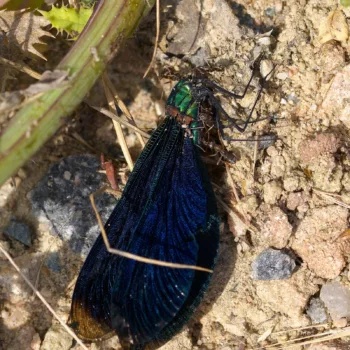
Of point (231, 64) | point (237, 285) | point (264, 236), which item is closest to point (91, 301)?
point (237, 285)

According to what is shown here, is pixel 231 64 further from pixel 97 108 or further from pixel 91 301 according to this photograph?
pixel 91 301

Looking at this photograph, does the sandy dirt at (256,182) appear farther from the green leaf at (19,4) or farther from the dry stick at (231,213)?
the green leaf at (19,4)

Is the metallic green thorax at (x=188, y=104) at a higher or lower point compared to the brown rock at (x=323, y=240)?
higher

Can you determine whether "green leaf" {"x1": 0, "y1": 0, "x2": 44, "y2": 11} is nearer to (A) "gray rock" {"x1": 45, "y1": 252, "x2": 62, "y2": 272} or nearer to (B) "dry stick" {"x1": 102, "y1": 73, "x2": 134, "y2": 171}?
(B) "dry stick" {"x1": 102, "y1": 73, "x2": 134, "y2": 171}

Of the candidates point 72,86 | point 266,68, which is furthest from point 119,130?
point 266,68

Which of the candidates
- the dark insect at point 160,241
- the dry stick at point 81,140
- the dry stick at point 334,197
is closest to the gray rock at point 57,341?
the dark insect at point 160,241

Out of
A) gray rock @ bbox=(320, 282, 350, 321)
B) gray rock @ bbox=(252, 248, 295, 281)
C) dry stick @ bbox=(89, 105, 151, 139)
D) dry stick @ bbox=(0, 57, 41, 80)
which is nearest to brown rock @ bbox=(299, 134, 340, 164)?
gray rock @ bbox=(252, 248, 295, 281)
